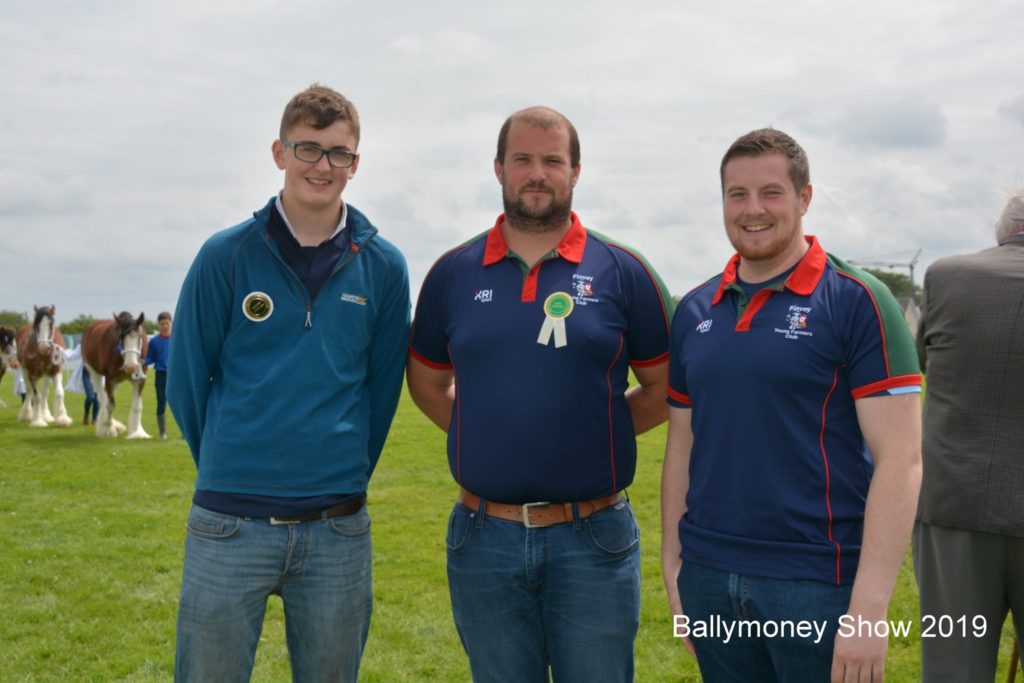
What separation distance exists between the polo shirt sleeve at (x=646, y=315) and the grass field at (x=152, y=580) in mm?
2953

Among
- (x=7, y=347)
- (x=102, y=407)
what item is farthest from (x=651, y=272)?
(x=7, y=347)

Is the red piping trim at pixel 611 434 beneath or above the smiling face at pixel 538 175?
beneath

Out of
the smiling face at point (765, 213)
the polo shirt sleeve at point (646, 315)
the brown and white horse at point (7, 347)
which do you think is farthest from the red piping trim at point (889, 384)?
the brown and white horse at point (7, 347)

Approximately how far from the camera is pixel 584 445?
11.5 ft

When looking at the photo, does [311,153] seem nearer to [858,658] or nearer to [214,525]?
[214,525]

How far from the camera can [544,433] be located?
3459 millimetres

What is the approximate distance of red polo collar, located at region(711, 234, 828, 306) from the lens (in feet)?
10.2

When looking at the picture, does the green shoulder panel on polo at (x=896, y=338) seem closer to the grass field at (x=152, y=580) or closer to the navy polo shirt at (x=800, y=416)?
the navy polo shirt at (x=800, y=416)

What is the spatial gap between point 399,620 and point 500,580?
3766 millimetres

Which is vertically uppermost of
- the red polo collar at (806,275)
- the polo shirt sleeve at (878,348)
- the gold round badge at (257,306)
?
the red polo collar at (806,275)

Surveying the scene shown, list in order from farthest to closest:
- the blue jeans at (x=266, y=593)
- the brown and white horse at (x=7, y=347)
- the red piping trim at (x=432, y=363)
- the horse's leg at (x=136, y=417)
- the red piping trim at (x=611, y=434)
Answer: the brown and white horse at (x=7, y=347)
the horse's leg at (x=136, y=417)
the red piping trim at (x=432, y=363)
the red piping trim at (x=611, y=434)
the blue jeans at (x=266, y=593)

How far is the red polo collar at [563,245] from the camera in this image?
3.65 metres

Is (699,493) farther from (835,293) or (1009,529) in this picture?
(1009,529)

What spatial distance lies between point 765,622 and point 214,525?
2.00 metres
